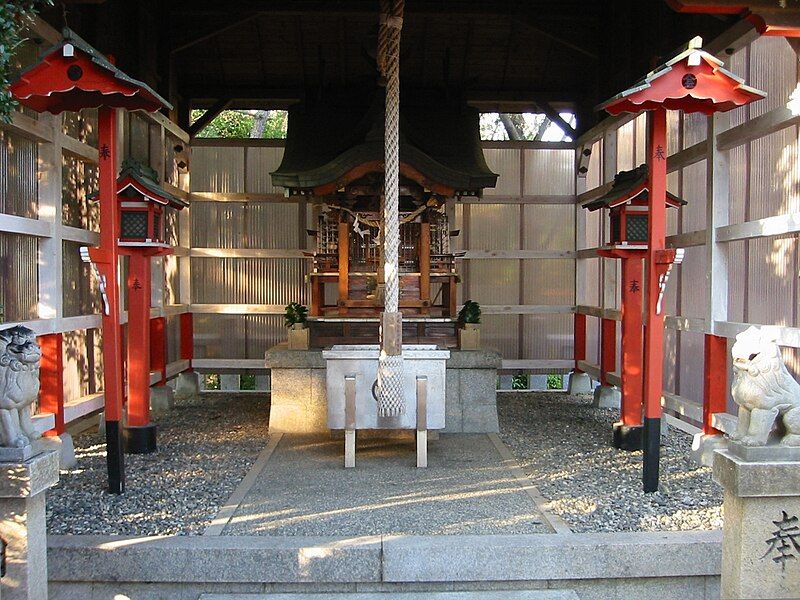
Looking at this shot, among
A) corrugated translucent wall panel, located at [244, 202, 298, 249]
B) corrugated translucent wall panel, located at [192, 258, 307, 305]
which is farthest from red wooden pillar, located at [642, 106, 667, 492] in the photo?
Answer: corrugated translucent wall panel, located at [244, 202, 298, 249]

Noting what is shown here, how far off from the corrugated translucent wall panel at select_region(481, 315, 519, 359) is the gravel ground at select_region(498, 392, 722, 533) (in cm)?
179

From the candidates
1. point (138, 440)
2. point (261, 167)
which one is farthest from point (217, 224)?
point (138, 440)

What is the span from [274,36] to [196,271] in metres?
3.39

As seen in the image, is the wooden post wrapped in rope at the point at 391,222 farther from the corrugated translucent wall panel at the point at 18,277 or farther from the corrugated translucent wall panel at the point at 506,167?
the corrugated translucent wall panel at the point at 506,167

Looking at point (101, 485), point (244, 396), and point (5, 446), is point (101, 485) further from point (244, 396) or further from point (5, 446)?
point (244, 396)

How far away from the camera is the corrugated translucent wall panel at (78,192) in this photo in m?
5.93

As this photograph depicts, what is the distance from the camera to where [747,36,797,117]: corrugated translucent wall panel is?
16.5 feet

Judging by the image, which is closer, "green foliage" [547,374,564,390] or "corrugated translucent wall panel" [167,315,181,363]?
"corrugated translucent wall panel" [167,315,181,363]

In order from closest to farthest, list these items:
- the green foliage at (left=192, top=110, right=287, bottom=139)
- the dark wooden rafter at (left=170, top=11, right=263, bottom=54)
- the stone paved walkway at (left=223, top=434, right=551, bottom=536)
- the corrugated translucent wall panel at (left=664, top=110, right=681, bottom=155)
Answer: the stone paved walkway at (left=223, top=434, right=551, bottom=536), the corrugated translucent wall panel at (left=664, top=110, right=681, bottom=155), the dark wooden rafter at (left=170, top=11, right=263, bottom=54), the green foliage at (left=192, top=110, right=287, bottom=139)

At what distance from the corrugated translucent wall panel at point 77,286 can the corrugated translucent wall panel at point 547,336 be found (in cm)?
576

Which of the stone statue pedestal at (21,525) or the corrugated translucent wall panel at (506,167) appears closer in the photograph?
the stone statue pedestal at (21,525)

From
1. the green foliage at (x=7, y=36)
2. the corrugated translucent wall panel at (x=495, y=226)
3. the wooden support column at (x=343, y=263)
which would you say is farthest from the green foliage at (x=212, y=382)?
the green foliage at (x=7, y=36)

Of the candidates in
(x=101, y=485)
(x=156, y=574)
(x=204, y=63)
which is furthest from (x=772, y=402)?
(x=204, y=63)

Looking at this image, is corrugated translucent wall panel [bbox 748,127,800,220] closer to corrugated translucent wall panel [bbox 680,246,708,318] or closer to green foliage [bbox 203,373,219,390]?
corrugated translucent wall panel [bbox 680,246,708,318]
